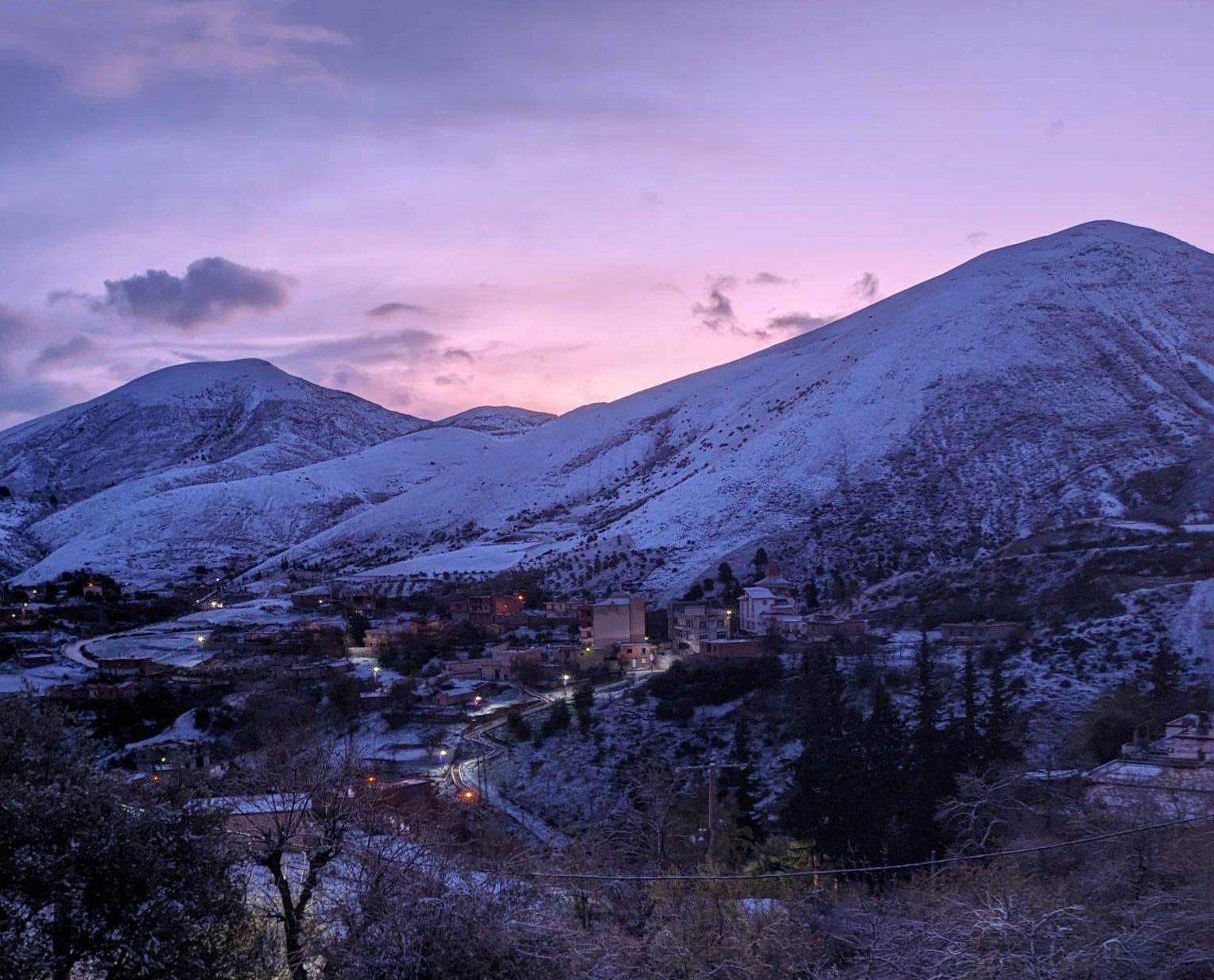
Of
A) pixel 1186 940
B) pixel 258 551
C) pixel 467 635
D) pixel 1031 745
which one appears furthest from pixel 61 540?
pixel 1186 940

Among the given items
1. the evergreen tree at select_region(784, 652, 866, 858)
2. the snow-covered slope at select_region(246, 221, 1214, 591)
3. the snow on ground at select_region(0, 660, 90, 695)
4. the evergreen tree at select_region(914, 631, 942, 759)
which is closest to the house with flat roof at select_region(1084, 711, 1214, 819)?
the evergreen tree at select_region(914, 631, 942, 759)

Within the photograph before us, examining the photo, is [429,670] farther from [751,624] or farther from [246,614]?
[246,614]

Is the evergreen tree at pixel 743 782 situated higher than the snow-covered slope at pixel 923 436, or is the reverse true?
the snow-covered slope at pixel 923 436

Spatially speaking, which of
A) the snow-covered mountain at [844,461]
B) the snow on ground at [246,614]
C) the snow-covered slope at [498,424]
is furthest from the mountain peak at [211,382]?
the snow on ground at [246,614]

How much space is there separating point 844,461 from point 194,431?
125617mm

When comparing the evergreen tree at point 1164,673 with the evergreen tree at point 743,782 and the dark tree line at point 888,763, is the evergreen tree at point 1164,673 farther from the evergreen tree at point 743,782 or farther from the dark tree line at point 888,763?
the evergreen tree at point 743,782

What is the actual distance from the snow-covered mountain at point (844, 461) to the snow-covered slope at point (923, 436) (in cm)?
19

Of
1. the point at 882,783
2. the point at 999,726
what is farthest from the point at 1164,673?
the point at 882,783

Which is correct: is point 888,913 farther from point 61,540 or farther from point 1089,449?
point 61,540

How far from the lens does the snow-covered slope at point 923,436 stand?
1863 inches

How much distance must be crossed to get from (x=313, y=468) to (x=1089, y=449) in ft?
294

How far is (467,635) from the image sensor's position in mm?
37188

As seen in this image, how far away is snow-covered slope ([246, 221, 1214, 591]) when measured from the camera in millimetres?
47312

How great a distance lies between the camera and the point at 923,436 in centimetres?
5594
